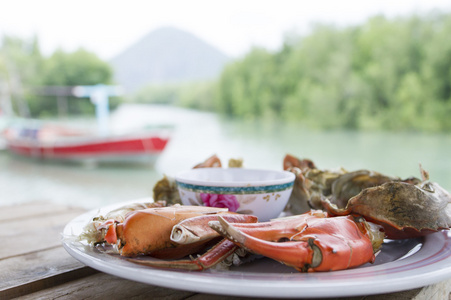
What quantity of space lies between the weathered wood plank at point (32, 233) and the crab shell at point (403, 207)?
371 mm

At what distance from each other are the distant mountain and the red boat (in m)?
7.10

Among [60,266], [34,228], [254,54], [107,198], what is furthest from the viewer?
[254,54]

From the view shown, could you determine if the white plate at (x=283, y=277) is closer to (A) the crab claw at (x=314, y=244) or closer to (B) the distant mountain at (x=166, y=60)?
(A) the crab claw at (x=314, y=244)

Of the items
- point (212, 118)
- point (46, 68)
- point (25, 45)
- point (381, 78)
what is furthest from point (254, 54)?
point (25, 45)

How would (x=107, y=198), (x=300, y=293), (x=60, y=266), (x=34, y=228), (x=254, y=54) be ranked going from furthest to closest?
(x=254, y=54) < (x=107, y=198) < (x=34, y=228) < (x=60, y=266) < (x=300, y=293)

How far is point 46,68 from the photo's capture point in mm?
16906

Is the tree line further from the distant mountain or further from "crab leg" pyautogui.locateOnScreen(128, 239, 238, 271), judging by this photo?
"crab leg" pyautogui.locateOnScreen(128, 239, 238, 271)

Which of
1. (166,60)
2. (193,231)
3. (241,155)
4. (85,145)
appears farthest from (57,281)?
(166,60)

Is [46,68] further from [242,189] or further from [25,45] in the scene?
[242,189]

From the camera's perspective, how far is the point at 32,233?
0.60 meters

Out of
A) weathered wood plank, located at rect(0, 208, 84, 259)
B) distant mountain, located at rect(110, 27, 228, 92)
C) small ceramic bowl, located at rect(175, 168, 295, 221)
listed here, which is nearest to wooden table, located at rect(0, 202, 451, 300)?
weathered wood plank, located at rect(0, 208, 84, 259)

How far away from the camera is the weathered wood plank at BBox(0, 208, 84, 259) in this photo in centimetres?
53

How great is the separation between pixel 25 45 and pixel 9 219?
745 inches

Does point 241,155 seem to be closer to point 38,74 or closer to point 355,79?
point 355,79
